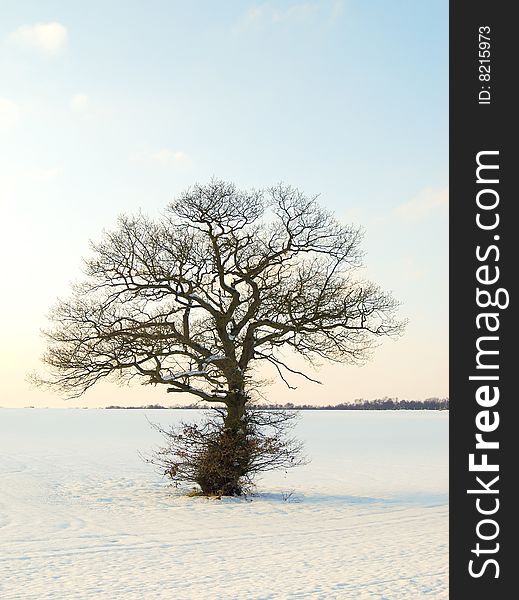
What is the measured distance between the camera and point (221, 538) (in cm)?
1408

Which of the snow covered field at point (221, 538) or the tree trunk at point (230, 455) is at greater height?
the tree trunk at point (230, 455)

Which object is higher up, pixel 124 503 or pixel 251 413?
pixel 251 413

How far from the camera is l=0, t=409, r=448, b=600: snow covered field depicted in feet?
32.7

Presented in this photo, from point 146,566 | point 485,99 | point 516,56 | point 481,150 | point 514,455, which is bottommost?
point 146,566

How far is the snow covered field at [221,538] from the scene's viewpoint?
997cm

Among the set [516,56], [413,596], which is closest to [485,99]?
[516,56]

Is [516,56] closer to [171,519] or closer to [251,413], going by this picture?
[171,519]

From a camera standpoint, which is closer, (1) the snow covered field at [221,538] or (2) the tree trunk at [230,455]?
(1) the snow covered field at [221,538]

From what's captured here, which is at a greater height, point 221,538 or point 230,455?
point 230,455

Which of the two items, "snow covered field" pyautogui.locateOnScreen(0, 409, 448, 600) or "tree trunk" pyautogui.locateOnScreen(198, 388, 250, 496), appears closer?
"snow covered field" pyautogui.locateOnScreen(0, 409, 448, 600)

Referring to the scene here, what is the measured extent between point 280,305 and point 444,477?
1174 cm

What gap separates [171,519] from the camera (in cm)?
1647

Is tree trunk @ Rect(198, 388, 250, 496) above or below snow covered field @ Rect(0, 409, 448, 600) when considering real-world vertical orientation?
above

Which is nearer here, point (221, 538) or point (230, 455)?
point (221, 538)
